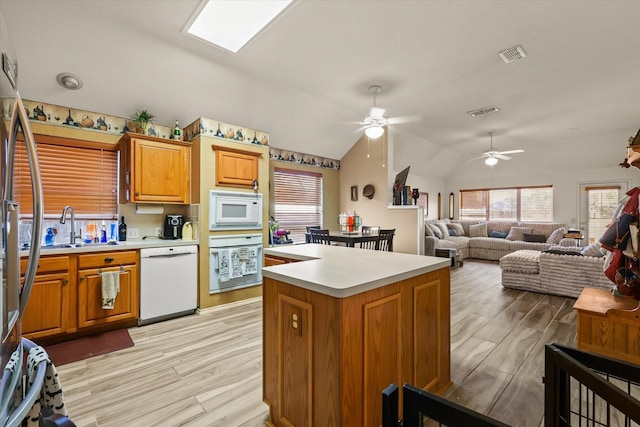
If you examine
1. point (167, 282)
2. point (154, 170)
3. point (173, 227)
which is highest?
point (154, 170)

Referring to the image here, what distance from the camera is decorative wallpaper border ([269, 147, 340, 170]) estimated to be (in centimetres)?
515

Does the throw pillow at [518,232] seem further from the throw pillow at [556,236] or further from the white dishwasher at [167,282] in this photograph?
the white dishwasher at [167,282]

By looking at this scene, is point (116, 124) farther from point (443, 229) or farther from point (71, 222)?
point (443, 229)

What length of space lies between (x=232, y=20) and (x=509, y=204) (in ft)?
28.6

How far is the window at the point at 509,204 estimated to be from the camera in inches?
304

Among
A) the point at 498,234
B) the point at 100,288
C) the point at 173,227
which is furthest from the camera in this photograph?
the point at 498,234

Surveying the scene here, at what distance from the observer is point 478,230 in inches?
321

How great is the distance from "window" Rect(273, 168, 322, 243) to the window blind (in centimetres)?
245

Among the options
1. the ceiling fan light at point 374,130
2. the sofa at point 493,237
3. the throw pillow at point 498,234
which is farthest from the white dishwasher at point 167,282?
the throw pillow at point 498,234

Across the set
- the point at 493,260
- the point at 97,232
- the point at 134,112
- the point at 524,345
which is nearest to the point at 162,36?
the point at 134,112

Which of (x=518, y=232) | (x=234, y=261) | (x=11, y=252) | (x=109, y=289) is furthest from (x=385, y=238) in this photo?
(x=518, y=232)

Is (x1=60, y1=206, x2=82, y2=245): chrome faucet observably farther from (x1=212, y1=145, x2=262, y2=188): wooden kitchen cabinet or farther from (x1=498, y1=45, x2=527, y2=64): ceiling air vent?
(x1=498, y1=45, x2=527, y2=64): ceiling air vent

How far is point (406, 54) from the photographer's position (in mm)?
3146

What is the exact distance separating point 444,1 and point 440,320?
252 centimetres
